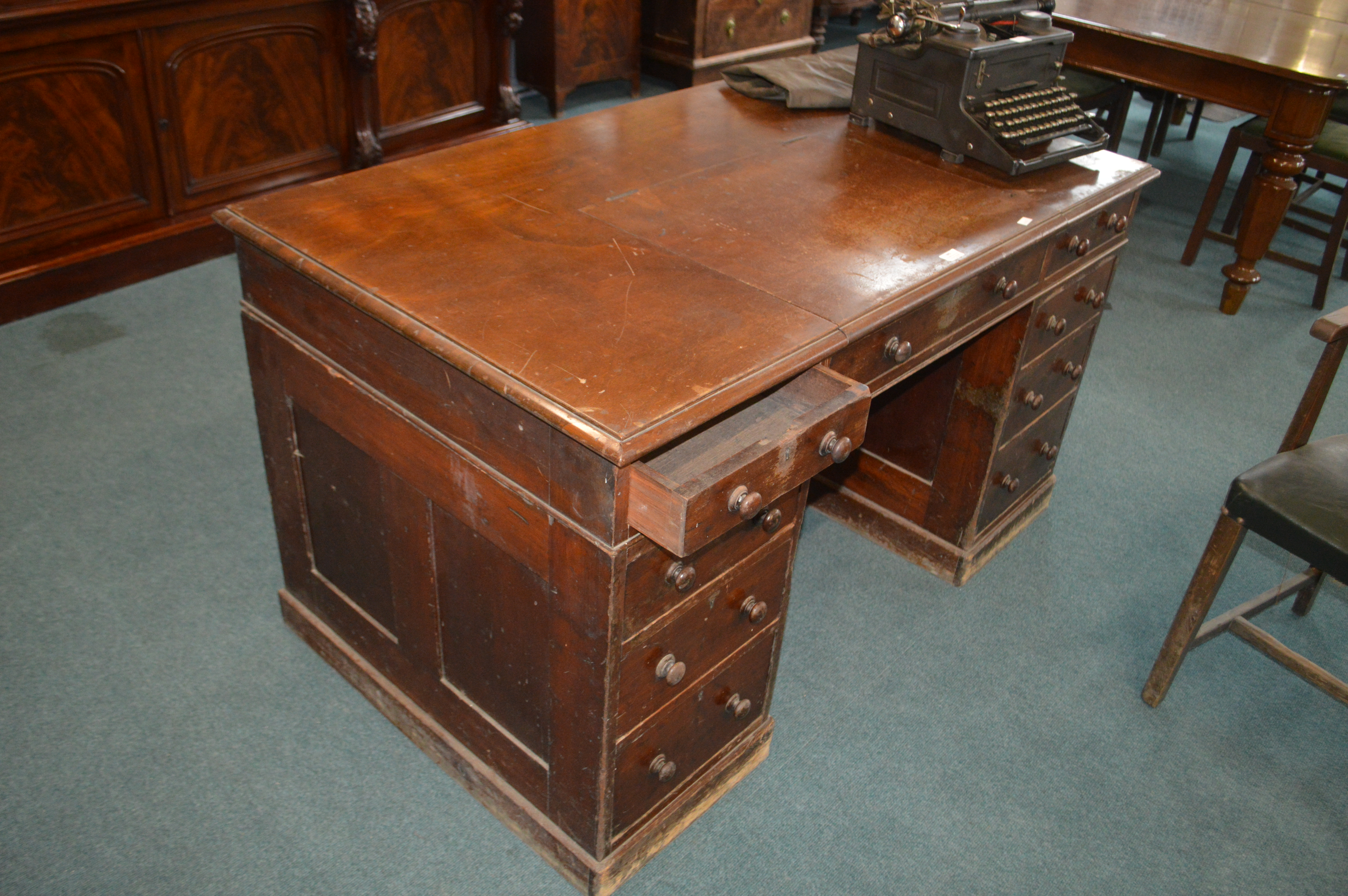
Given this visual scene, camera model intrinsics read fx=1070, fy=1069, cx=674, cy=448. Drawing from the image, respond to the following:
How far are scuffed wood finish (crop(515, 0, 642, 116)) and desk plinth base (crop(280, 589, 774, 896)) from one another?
10.8ft

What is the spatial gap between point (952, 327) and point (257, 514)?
5.52 feet

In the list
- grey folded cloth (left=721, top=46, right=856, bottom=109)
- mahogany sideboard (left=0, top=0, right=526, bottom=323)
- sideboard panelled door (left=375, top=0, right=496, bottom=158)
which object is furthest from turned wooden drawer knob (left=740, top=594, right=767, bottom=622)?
sideboard panelled door (left=375, top=0, right=496, bottom=158)

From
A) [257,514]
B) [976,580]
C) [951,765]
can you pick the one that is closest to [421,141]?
[257,514]

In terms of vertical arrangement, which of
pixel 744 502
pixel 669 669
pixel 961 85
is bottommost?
pixel 669 669

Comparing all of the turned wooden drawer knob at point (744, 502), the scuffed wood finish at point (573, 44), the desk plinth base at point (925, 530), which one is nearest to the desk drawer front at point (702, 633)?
the turned wooden drawer knob at point (744, 502)

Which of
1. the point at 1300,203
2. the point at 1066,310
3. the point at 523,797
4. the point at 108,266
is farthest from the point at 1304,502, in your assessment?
the point at 108,266

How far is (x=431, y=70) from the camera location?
4137 millimetres

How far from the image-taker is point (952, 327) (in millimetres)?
1958

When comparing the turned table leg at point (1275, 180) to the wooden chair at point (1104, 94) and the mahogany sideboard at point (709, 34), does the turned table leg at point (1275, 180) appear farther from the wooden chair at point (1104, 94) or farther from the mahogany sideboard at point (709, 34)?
the mahogany sideboard at point (709, 34)

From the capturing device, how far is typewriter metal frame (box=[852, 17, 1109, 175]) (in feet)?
7.18

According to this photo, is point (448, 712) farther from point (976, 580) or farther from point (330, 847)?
point (976, 580)

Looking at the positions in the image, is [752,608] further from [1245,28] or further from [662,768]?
[1245,28]

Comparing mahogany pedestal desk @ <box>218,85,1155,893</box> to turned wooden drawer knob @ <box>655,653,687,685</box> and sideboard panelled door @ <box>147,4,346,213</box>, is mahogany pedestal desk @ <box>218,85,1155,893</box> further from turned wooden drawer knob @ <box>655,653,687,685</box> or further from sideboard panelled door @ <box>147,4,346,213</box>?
sideboard panelled door @ <box>147,4,346,213</box>

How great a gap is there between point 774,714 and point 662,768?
483 mm
